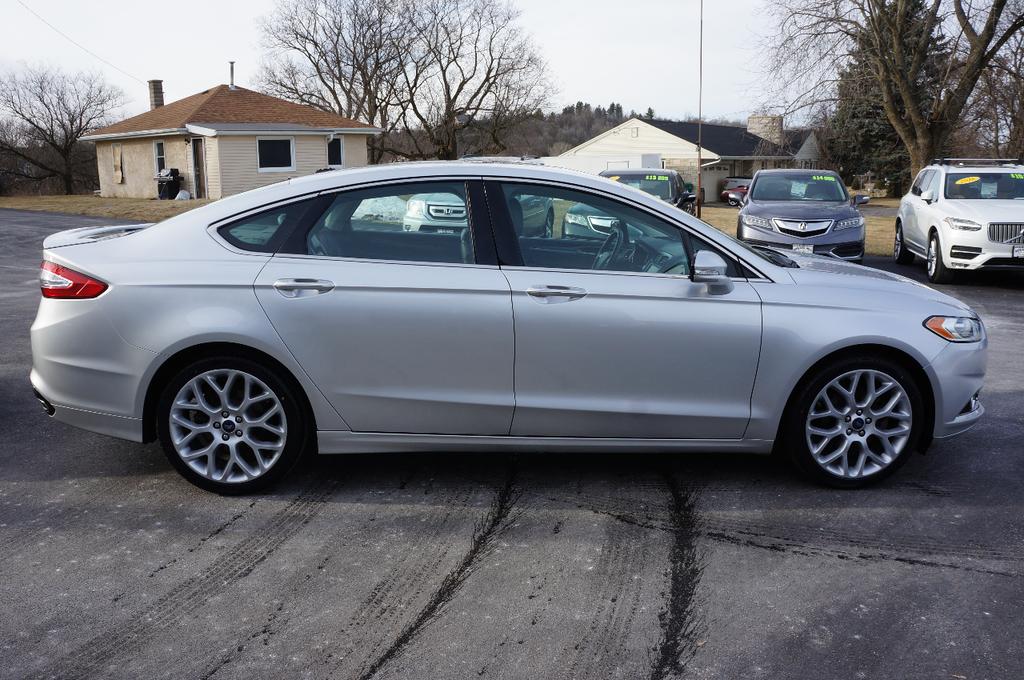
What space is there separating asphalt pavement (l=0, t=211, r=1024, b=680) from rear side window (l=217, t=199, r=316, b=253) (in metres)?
1.30

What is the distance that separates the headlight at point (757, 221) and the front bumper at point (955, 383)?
9.46m

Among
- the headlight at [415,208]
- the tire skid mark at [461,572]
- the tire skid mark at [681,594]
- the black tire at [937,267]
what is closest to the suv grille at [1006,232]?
the black tire at [937,267]

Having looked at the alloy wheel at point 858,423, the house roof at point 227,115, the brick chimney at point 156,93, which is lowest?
the alloy wheel at point 858,423

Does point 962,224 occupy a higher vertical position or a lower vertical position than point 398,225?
lower

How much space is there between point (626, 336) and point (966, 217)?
1000cm

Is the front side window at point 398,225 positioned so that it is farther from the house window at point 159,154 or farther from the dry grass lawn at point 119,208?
the house window at point 159,154

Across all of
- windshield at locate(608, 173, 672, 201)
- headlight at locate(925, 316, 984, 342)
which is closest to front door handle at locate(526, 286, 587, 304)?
headlight at locate(925, 316, 984, 342)

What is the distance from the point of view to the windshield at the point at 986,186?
1366 cm

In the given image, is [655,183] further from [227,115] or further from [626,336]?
[227,115]

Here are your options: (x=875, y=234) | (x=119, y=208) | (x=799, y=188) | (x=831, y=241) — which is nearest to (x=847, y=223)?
(x=831, y=241)

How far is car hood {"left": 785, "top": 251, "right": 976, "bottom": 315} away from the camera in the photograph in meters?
4.98

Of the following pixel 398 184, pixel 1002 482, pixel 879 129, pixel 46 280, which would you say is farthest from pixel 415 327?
pixel 879 129

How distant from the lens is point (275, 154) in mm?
36250

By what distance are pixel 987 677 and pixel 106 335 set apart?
13.3ft
